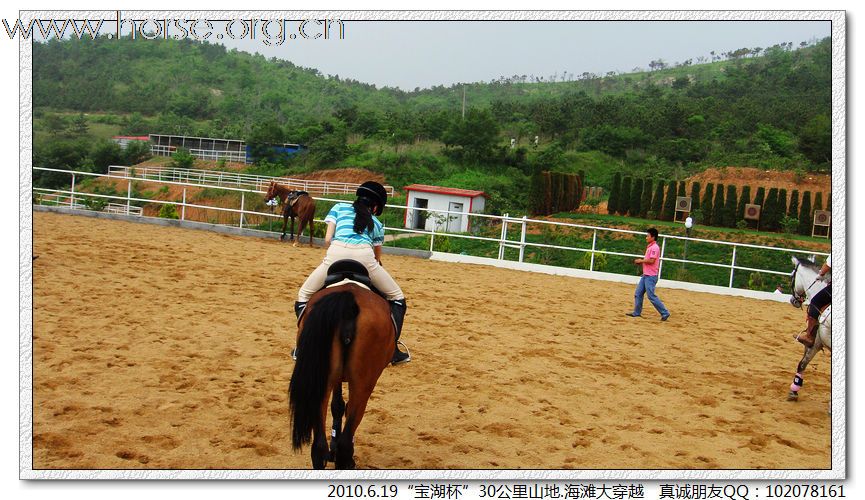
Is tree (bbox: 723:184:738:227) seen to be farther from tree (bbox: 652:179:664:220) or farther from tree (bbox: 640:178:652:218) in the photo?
tree (bbox: 640:178:652:218)

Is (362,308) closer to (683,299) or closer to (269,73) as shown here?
(683,299)

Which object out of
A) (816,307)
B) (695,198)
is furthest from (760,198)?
(816,307)

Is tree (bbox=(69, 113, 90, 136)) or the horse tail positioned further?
tree (bbox=(69, 113, 90, 136))

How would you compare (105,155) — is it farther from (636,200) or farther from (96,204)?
(636,200)

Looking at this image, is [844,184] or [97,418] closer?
[844,184]

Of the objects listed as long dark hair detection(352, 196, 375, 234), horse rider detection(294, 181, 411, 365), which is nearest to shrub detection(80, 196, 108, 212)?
horse rider detection(294, 181, 411, 365)

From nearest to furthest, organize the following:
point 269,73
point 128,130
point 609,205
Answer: point 609,205 → point 128,130 → point 269,73

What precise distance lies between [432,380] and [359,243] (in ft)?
7.65

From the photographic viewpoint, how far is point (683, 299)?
13.3 meters

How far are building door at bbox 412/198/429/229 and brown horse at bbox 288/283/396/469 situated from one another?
2699 centimetres

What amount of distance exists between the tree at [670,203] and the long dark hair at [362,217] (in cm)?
3820

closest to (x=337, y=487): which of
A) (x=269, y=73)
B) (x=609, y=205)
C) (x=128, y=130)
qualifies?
(x=609, y=205)

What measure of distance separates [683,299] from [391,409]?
356 inches

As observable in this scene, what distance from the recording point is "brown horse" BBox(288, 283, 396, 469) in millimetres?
4164
